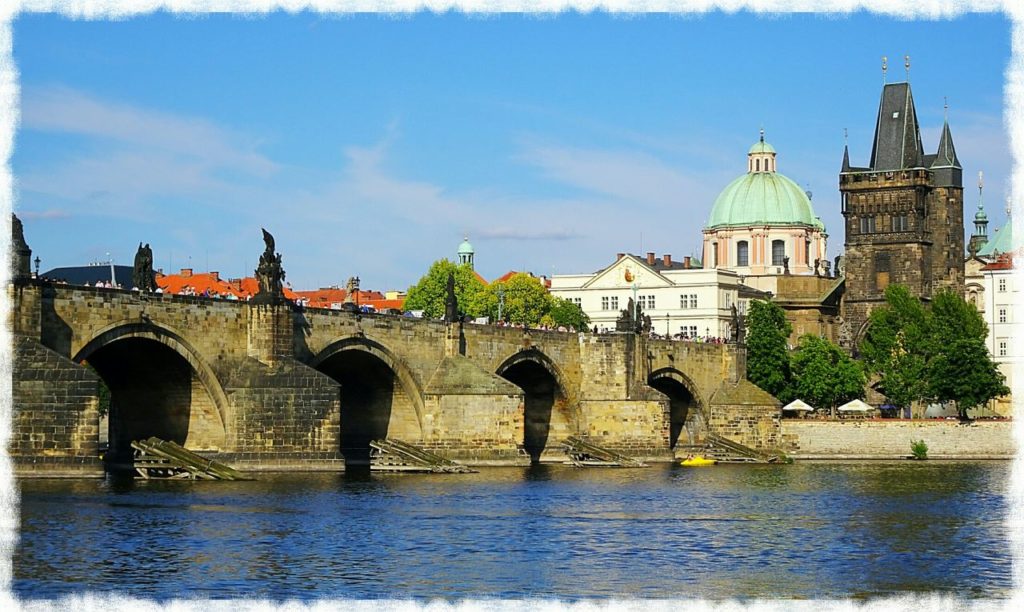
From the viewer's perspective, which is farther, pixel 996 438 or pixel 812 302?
pixel 812 302

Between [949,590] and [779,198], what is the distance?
123 metres

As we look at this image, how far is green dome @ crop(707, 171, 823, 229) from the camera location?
6383 inches

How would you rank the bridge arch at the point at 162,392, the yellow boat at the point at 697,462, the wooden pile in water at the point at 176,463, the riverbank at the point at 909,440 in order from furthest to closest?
the riverbank at the point at 909,440, the yellow boat at the point at 697,462, the bridge arch at the point at 162,392, the wooden pile in water at the point at 176,463

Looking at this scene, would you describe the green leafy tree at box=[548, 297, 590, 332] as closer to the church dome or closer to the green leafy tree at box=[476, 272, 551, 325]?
the green leafy tree at box=[476, 272, 551, 325]

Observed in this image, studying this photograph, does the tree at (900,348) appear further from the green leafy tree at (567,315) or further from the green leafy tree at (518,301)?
the green leafy tree at (518,301)

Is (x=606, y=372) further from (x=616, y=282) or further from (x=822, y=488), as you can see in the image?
(x=616, y=282)

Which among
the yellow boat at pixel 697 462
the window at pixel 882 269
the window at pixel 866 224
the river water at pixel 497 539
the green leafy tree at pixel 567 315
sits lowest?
the river water at pixel 497 539

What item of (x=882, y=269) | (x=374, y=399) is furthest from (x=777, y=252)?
(x=374, y=399)

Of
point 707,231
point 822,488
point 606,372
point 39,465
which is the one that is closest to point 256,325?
point 39,465

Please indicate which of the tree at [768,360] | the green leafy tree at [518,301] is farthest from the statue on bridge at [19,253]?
the green leafy tree at [518,301]

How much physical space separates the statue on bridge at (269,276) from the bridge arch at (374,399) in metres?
7.66

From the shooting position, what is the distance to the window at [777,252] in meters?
161

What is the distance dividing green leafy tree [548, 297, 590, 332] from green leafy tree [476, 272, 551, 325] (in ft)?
3.19

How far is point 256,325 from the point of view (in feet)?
230
